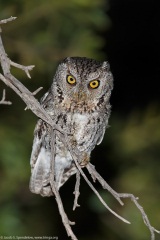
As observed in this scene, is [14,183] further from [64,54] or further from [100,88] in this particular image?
[100,88]

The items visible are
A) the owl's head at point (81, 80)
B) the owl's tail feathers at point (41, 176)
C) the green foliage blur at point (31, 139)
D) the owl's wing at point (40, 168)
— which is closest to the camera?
the owl's head at point (81, 80)

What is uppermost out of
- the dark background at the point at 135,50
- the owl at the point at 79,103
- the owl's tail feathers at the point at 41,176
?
the dark background at the point at 135,50

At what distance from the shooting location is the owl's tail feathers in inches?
164

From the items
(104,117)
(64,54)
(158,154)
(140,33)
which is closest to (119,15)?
(140,33)

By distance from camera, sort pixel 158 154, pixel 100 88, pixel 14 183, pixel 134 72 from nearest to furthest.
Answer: pixel 100 88 → pixel 14 183 → pixel 158 154 → pixel 134 72

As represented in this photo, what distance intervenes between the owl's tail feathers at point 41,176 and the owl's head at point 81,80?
0.71m

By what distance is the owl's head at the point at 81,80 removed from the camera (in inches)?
137

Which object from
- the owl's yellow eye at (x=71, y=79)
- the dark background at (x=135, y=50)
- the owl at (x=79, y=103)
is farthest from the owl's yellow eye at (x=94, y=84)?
the dark background at (x=135, y=50)

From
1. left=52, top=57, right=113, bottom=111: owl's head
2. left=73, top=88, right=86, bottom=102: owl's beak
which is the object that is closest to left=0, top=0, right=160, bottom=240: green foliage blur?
left=52, top=57, right=113, bottom=111: owl's head

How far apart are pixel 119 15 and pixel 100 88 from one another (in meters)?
4.71

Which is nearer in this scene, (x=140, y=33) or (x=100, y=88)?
(x=100, y=88)

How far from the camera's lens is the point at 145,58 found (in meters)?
8.07

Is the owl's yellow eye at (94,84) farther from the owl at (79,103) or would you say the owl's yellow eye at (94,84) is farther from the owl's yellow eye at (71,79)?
the owl's yellow eye at (71,79)

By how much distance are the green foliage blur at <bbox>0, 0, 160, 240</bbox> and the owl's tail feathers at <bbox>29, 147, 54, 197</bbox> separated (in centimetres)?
58
